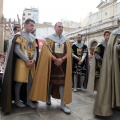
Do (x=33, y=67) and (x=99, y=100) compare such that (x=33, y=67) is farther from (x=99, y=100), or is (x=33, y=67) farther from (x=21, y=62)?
(x=99, y=100)

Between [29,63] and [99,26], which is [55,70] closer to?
[29,63]

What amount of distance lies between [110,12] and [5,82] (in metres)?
23.9

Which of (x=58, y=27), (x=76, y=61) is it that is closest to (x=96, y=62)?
(x=76, y=61)

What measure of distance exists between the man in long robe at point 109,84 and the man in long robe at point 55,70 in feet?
1.86

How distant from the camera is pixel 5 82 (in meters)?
2.95

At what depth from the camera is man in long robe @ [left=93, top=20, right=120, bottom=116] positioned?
106 inches

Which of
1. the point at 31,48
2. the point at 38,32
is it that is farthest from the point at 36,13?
the point at 31,48

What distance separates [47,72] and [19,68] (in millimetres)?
465

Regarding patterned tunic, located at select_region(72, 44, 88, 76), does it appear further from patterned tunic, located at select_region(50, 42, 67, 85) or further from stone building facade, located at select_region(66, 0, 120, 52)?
stone building facade, located at select_region(66, 0, 120, 52)

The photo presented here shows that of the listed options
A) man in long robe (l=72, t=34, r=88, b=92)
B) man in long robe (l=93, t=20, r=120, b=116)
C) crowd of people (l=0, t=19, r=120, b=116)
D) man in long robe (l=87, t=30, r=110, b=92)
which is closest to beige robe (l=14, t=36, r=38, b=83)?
crowd of people (l=0, t=19, r=120, b=116)

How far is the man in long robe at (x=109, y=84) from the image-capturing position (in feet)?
8.82

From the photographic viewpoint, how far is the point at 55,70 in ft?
10.4

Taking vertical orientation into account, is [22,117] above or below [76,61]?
below

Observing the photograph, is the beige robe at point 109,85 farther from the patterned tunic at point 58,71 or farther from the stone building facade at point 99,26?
the stone building facade at point 99,26
